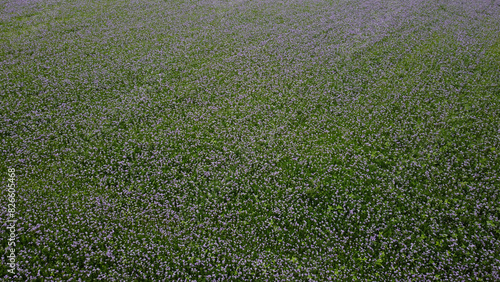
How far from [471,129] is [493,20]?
44.3ft

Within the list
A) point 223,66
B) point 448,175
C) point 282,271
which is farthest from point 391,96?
point 282,271

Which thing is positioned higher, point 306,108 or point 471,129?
point 306,108

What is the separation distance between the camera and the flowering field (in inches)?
197

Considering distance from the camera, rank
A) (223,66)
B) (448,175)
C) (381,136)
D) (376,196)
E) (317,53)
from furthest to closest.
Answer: (317,53) < (223,66) < (381,136) < (448,175) < (376,196)

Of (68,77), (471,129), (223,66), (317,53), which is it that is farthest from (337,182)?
(68,77)

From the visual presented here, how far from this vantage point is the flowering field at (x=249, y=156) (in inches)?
197

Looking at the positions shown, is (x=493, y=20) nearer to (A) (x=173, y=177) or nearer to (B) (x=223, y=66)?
(B) (x=223, y=66)

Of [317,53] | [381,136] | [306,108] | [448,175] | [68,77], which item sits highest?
[68,77]

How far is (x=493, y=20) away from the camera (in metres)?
16.6

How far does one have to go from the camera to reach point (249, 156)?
6969 mm

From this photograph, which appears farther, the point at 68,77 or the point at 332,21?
the point at 332,21

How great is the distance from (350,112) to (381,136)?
1254mm

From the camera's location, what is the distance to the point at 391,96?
9.30m

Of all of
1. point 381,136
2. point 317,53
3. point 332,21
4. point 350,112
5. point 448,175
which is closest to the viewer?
point 448,175
